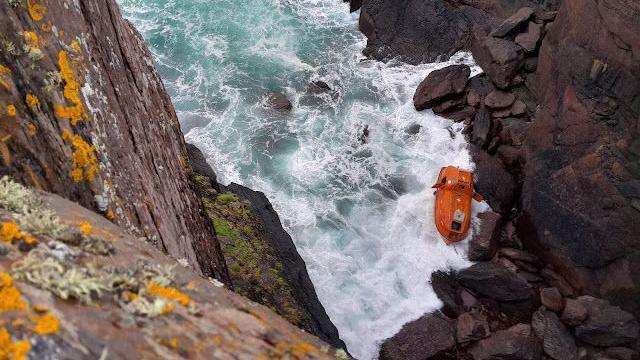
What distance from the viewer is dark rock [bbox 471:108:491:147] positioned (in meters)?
23.7

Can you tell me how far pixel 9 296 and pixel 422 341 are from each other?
1721 centimetres

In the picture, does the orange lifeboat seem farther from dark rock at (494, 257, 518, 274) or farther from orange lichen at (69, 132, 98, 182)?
orange lichen at (69, 132, 98, 182)

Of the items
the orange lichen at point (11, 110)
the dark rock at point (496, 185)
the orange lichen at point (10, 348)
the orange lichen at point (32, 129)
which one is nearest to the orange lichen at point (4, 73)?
the orange lichen at point (11, 110)

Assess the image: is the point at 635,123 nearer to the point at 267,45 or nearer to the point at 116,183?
the point at 116,183

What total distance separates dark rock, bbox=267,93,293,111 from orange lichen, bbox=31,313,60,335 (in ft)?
84.4

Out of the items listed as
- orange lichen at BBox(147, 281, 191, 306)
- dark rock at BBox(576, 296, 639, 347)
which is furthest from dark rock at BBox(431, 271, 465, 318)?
A: orange lichen at BBox(147, 281, 191, 306)

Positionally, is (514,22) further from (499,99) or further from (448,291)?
(448,291)

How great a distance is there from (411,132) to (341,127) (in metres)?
3.86

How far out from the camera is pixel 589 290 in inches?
754

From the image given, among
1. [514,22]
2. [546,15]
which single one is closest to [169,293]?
[514,22]

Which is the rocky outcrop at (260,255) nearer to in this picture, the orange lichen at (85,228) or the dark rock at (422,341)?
the dark rock at (422,341)

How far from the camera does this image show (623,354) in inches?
701

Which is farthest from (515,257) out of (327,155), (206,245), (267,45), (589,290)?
(267,45)

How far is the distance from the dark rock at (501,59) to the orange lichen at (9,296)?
25.2 m
